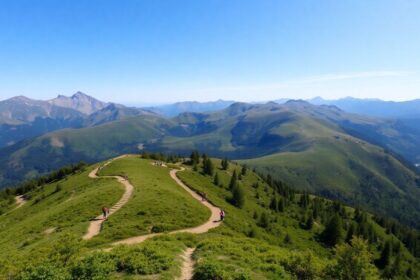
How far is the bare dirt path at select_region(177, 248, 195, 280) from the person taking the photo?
26184mm

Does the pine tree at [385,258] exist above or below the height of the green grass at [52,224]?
below

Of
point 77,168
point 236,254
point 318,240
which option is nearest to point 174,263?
point 236,254

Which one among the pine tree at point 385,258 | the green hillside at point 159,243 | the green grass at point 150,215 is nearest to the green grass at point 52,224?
the green hillside at point 159,243

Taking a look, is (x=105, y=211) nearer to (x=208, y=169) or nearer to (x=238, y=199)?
(x=238, y=199)

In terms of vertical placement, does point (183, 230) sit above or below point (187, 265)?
below

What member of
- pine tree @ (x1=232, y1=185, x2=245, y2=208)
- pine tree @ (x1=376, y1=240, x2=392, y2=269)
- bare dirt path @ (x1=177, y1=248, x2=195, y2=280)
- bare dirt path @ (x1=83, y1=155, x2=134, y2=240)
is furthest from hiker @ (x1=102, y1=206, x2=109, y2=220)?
pine tree @ (x1=376, y1=240, x2=392, y2=269)

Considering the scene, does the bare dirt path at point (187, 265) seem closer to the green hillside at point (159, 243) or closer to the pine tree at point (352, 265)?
the green hillside at point (159, 243)

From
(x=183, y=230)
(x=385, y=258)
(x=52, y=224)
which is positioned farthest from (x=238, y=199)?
(x=385, y=258)

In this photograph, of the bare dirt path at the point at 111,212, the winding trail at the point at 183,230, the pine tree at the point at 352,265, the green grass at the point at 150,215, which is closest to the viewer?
the pine tree at the point at 352,265

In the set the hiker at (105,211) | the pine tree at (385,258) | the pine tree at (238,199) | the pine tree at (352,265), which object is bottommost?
the pine tree at (385,258)

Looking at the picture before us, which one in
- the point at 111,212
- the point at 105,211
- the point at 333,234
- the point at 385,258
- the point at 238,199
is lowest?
the point at 385,258

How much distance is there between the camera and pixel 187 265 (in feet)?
96.2

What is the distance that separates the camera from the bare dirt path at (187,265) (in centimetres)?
2618

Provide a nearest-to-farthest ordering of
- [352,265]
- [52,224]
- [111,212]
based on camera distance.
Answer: [352,265] → [52,224] → [111,212]
